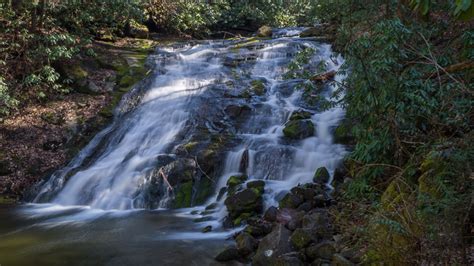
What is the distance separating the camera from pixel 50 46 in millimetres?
14930

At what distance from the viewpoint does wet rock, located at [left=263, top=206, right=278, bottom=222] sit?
7.54 metres

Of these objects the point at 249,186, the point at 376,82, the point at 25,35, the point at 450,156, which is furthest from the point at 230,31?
the point at 450,156

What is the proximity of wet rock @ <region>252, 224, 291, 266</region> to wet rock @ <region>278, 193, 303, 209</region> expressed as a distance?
4.36 ft

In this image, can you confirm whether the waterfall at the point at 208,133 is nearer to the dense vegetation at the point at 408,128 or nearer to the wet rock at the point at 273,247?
the dense vegetation at the point at 408,128

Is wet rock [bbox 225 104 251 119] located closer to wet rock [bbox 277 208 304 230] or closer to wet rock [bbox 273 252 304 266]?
wet rock [bbox 277 208 304 230]

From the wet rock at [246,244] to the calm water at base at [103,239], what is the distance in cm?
43

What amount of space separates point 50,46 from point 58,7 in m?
2.03

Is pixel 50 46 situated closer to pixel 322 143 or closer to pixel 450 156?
Result: pixel 322 143

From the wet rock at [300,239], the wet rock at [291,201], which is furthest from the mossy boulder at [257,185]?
the wet rock at [300,239]

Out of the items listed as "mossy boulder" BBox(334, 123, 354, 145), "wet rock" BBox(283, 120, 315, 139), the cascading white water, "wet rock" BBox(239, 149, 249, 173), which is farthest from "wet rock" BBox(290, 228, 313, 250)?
the cascading white water

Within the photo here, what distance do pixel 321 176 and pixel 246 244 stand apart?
9.33 ft

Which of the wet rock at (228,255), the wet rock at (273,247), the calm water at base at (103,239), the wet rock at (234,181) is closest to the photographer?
the wet rock at (273,247)

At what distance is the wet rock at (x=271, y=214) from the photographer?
24.7 ft

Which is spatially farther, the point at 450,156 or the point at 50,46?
the point at 50,46
